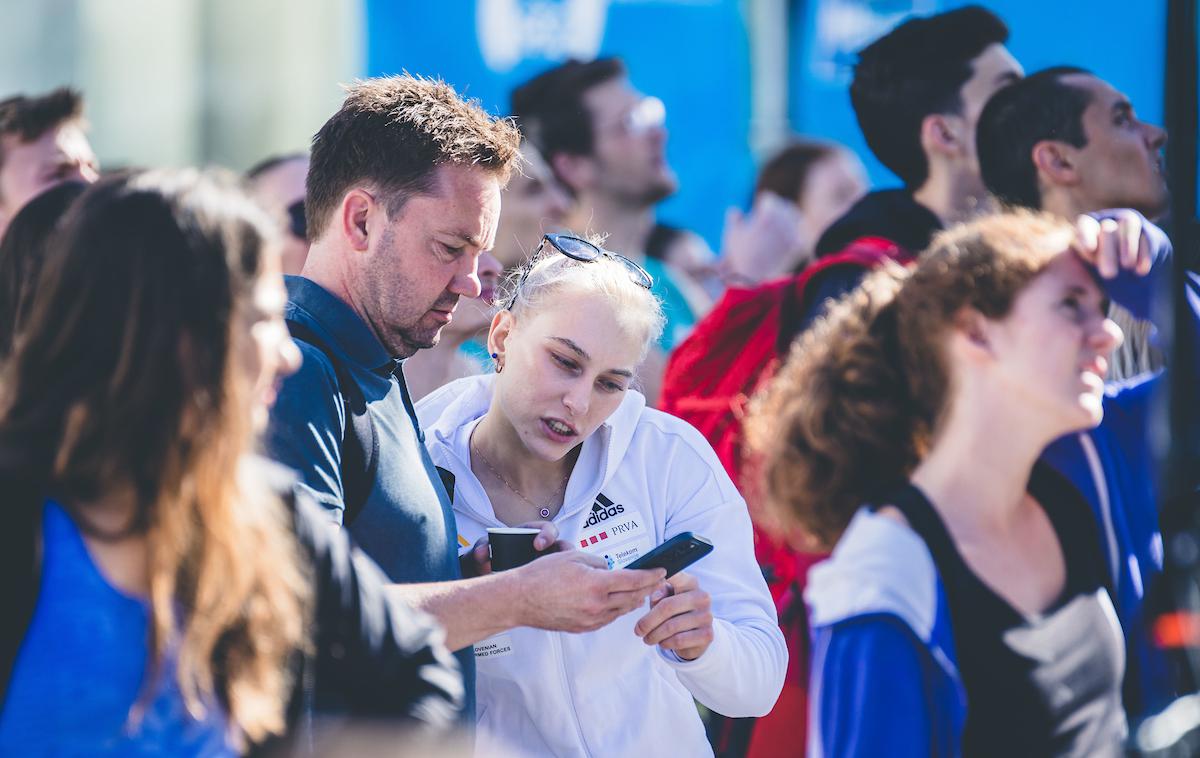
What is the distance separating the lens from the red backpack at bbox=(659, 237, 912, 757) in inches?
119

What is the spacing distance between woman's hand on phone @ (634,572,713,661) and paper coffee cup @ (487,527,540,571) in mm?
214

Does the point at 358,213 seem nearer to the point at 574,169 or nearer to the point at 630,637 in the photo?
the point at 630,637

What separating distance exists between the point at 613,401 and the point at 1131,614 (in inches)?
37.5

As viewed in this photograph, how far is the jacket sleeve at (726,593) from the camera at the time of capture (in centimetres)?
241

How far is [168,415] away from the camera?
156cm

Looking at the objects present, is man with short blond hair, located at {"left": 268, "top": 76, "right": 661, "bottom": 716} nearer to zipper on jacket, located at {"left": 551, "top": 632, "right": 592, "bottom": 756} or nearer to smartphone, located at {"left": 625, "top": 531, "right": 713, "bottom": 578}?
smartphone, located at {"left": 625, "top": 531, "right": 713, "bottom": 578}

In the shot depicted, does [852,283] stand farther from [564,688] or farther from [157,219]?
[157,219]

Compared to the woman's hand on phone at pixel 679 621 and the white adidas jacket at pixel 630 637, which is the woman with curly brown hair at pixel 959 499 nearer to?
the woman's hand on phone at pixel 679 621

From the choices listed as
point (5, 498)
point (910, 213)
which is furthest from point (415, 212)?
point (910, 213)

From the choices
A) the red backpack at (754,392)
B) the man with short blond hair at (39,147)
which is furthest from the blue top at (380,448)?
the man with short blond hair at (39,147)

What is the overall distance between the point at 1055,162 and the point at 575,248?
151 centimetres

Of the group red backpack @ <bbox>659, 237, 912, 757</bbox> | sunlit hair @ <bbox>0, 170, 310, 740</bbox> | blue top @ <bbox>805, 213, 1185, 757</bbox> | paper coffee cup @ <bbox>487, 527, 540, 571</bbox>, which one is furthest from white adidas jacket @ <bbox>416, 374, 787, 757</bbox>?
sunlit hair @ <bbox>0, 170, 310, 740</bbox>

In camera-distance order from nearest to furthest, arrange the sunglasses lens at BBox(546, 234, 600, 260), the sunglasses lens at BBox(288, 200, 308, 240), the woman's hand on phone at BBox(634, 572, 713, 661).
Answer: the woman's hand on phone at BBox(634, 572, 713, 661) → the sunglasses lens at BBox(546, 234, 600, 260) → the sunglasses lens at BBox(288, 200, 308, 240)

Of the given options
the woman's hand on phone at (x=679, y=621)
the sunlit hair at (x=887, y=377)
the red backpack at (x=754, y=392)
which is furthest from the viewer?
the red backpack at (x=754, y=392)
